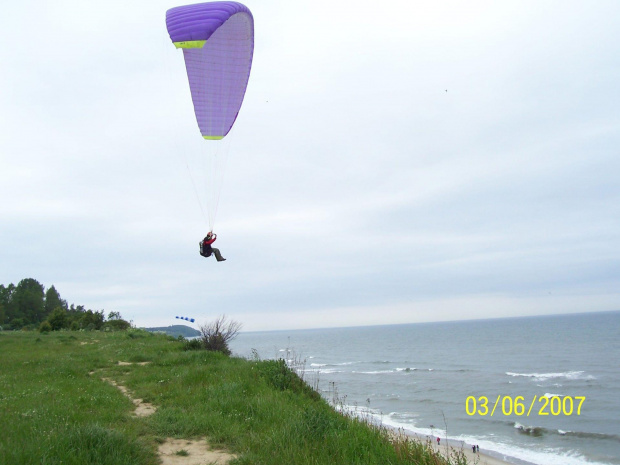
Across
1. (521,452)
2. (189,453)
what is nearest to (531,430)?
(521,452)

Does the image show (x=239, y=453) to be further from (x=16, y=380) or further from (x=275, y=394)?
(x=16, y=380)

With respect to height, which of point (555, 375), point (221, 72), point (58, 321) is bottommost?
point (555, 375)

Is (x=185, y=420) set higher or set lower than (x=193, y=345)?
lower

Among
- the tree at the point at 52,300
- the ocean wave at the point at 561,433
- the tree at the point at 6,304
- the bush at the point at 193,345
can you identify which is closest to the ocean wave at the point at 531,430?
the ocean wave at the point at 561,433

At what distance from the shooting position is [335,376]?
37344mm

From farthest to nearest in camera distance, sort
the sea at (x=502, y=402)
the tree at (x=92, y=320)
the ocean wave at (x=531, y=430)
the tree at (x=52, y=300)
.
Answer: the tree at (x=52, y=300)
the tree at (x=92, y=320)
the ocean wave at (x=531, y=430)
the sea at (x=502, y=402)

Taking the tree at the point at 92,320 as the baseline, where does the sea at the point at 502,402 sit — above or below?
below

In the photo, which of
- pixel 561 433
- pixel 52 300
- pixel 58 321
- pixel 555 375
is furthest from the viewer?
pixel 52 300

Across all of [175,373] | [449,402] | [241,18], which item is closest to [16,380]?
[175,373]

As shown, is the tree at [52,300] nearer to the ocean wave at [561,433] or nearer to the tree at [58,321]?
the tree at [58,321]

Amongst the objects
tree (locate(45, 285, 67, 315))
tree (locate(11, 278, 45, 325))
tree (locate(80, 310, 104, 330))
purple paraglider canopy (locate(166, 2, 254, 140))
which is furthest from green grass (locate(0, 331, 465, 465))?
tree (locate(45, 285, 67, 315))

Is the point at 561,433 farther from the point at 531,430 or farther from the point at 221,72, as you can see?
the point at 221,72

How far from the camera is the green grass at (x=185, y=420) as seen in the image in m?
4.71

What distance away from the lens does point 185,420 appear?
6.54 m
